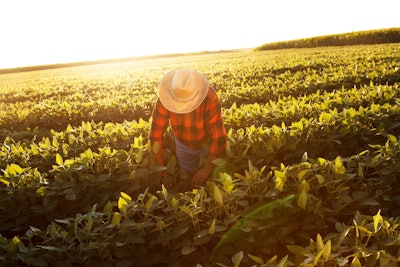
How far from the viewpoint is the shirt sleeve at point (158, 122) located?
4078mm

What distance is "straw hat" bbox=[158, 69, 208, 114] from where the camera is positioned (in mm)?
3393

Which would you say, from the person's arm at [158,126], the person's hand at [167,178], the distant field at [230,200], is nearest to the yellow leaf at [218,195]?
the distant field at [230,200]

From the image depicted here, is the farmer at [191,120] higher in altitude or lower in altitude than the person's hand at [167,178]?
higher

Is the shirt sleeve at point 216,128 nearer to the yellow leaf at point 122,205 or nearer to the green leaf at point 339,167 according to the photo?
the green leaf at point 339,167

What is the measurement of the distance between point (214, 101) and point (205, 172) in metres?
0.73

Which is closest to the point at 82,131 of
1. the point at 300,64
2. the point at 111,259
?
the point at 111,259

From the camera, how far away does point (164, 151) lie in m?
4.59

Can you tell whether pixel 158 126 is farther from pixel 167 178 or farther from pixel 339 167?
pixel 339 167

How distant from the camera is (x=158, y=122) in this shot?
4.13 meters

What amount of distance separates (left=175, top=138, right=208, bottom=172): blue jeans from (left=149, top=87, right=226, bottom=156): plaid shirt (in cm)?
5

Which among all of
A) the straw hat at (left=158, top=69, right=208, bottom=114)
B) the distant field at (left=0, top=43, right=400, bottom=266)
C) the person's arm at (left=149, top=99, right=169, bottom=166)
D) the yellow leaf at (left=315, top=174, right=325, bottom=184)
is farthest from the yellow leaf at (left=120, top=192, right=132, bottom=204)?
the yellow leaf at (left=315, top=174, right=325, bottom=184)

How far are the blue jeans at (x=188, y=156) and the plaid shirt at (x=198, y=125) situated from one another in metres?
0.05

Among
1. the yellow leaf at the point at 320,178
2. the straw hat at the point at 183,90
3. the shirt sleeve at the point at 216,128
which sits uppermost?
the straw hat at the point at 183,90

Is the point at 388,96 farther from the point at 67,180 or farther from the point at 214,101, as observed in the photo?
the point at 67,180
